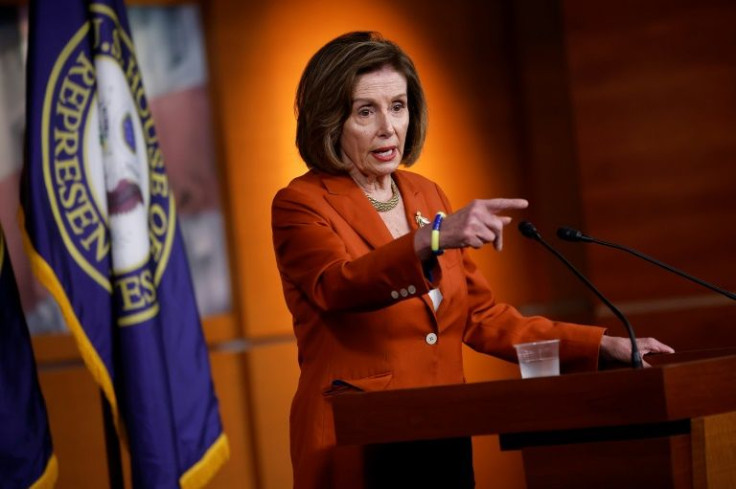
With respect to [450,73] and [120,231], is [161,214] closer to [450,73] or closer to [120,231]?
[120,231]

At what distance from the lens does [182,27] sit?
4559 millimetres

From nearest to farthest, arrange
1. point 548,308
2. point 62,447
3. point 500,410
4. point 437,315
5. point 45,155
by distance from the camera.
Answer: point 500,410
point 437,315
point 45,155
point 62,447
point 548,308

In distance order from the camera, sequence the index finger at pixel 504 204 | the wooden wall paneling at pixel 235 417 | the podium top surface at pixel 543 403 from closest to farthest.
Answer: the podium top surface at pixel 543 403, the index finger at pixel 504 204, the wooden wall paneling at pixel 235 417

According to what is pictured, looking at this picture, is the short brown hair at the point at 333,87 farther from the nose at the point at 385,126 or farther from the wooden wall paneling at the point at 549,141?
the wooden wall paneling at the point at 549,141

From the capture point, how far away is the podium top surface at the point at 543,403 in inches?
68.2

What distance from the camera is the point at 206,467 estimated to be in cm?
356

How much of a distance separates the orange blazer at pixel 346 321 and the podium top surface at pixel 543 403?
24 centimetres

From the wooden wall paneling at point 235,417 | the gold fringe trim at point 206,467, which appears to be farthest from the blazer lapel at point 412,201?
the wooden wall paneling at point 235,417

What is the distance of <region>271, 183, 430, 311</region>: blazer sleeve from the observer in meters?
2.08

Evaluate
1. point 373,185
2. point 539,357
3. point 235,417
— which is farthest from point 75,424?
point 539,357

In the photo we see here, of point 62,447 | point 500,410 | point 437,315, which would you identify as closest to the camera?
point 500,410

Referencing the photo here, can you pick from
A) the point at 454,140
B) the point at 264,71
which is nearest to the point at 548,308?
the point at 454,140

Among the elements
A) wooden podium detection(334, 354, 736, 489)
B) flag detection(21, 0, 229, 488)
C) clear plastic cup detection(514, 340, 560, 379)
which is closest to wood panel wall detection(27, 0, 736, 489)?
flag detection(21, 0, 229, 488)

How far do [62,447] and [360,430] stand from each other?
9.18ft
